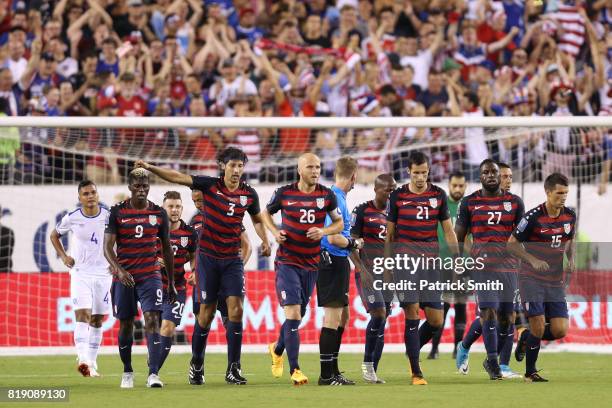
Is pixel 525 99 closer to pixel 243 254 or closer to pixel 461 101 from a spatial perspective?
pixel 461 101

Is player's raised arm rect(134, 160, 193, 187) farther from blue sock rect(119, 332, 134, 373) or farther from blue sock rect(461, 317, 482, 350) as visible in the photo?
blue sock rect(461, 317, 482, 350)

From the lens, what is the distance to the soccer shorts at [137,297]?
472 inches

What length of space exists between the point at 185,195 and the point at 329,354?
7.01 meters

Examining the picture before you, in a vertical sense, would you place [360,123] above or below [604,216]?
above

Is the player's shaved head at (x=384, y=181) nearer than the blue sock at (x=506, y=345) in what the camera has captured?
No

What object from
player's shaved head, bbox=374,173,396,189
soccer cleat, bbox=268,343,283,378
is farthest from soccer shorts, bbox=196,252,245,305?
player's shaved head, bbox=374,173,396,189

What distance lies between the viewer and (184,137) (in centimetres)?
1880

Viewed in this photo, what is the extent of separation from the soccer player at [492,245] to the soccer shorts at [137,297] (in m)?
3.29

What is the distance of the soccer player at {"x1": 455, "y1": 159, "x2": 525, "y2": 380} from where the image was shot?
1309 cm

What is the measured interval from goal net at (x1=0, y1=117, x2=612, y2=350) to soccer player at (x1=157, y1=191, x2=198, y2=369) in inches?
117

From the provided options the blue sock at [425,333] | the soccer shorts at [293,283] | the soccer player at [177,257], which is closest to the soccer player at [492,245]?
the blue sock at [425,333]

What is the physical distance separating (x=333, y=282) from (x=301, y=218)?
28.8 inches

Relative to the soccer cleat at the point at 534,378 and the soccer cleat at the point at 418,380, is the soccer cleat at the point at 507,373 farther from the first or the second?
the soccer cleat at the point at 418,380

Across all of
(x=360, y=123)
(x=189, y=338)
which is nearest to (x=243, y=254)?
(x=360, y=123)
